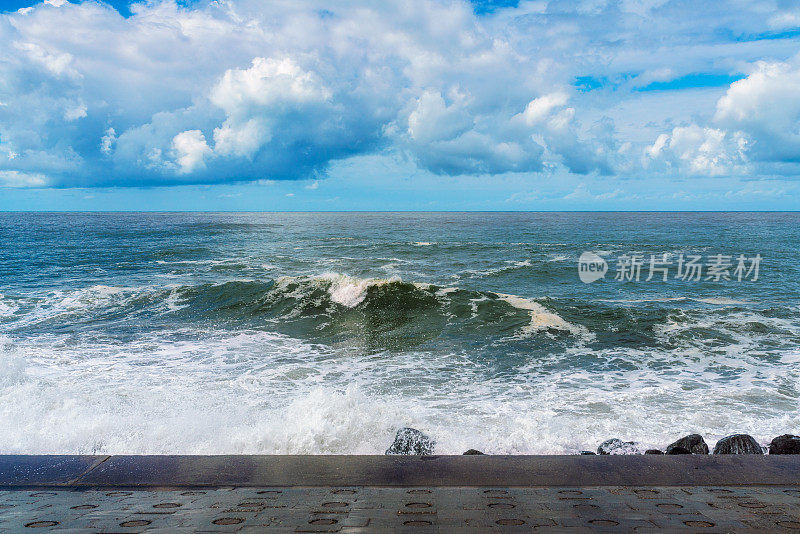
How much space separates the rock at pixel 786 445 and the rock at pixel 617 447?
1313mm

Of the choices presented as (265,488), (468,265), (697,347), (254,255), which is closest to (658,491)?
(265,488)

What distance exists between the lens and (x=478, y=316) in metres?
14.0

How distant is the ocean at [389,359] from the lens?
19.2 ft

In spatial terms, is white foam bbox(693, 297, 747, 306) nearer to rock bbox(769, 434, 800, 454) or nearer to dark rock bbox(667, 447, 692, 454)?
rock bbox(769, 434, 800, 454)

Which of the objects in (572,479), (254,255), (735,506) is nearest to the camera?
(735,506)

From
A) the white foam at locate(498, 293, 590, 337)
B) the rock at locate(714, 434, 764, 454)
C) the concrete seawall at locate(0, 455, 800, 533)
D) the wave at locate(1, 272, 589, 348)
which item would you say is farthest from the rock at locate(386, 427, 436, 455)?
the white foam at locate(498, 293, 590, 337)

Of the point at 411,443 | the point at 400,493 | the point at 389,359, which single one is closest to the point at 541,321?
the point at 389,359

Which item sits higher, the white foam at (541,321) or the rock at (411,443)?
the rock at (411,443)

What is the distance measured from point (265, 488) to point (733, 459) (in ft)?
13.5

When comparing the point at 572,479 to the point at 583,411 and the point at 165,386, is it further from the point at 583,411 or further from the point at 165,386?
the point at 165,386

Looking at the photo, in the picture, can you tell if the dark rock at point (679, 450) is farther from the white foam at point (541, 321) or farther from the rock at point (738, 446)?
the white foam at point (541, 321)

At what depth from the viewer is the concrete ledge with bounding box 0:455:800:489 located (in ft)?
12.9

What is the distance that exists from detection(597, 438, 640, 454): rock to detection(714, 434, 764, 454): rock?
0.81 meters

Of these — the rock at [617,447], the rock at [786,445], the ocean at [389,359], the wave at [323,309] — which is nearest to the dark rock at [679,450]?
the rock at [617,447]
